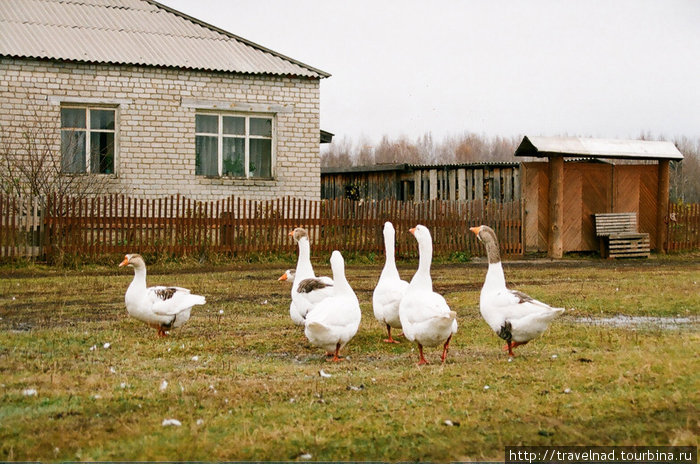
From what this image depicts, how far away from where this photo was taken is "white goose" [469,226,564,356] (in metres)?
8.05

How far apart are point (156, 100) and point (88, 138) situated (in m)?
2.37

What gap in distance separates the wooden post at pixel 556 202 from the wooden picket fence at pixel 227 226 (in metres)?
1.20

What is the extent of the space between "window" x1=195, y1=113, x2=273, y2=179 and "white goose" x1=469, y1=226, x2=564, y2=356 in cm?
1905

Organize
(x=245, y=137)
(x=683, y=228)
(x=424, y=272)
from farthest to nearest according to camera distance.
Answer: (x=683, y=228), (x=245, y=137), (x=424, y=272)

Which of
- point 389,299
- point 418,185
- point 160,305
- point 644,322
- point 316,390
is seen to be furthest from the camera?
point 418,185

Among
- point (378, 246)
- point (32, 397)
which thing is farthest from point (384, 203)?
point (32, 397)

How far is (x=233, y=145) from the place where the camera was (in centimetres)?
2688

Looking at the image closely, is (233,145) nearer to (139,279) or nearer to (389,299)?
(139,279)

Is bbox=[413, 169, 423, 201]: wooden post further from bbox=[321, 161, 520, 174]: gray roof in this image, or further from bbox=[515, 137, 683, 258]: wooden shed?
bbox=[515, 137, 683, 258]: wooden shed

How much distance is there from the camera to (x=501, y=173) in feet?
105

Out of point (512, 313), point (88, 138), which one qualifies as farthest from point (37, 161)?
point (512, 313)

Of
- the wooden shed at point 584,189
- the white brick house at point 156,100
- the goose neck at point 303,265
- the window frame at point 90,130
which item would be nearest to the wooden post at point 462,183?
the wooden shed at point 584,189

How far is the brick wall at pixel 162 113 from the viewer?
2416 cm

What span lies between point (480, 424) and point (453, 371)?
6.42 feet
